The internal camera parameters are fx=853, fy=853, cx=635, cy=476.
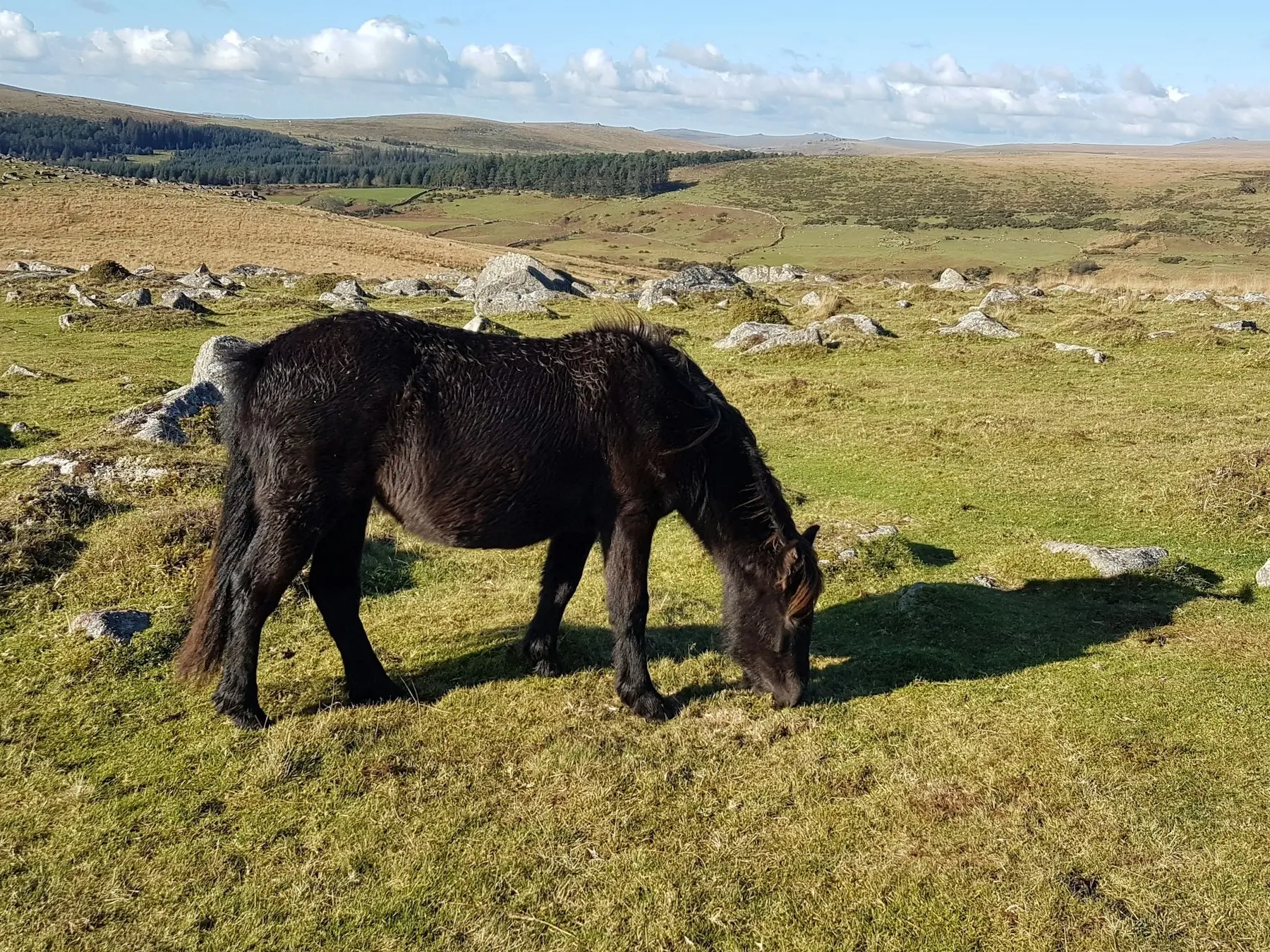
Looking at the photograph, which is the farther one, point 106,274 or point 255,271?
point 255,271

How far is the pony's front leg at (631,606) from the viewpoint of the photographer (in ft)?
21.0

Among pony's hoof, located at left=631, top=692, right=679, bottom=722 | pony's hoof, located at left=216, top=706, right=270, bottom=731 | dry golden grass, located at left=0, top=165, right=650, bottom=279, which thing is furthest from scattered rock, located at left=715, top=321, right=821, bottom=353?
dry golden grass, located at left=0, top=165, right=650, bottom=279

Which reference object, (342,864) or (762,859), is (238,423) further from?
(762,859)

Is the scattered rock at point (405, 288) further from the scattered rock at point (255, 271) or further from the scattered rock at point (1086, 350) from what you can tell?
the scattered rock at point (1086, 350)

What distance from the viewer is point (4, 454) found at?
12930mm

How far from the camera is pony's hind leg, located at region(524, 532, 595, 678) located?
23.4 feet

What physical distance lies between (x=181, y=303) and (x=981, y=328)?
2549cm

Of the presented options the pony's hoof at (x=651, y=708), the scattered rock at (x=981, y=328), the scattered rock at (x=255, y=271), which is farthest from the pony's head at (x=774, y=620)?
the scattered rock at (x=255, y=271)

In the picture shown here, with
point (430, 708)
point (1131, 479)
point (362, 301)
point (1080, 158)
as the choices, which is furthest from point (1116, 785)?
point (1080, 158)

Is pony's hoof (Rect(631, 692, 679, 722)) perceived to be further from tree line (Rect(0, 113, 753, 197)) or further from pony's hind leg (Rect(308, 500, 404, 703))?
tree line (Rect(0, 113, 753, 197))

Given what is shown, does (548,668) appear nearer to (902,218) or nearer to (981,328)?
(981,328)

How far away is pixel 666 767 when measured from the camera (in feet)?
19.4

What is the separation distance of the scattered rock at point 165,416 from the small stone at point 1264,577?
14558 millimetres

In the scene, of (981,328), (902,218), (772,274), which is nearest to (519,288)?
(981,328)
